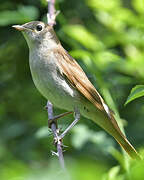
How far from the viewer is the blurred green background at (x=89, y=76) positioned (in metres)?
3.21

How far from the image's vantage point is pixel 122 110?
454 centimetres

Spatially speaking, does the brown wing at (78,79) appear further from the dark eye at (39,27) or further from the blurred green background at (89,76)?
the dark eye at (39,27)

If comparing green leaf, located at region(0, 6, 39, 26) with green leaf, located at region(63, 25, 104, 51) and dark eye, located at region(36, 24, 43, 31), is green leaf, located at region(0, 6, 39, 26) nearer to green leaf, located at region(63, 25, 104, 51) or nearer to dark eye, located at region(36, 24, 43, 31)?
dark eye, located at region(36, 24, 43, 31)

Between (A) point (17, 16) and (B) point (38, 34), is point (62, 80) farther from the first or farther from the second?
(A) point (17, 16)

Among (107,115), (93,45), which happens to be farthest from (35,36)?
(107,115)

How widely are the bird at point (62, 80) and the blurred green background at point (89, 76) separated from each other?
109 mm

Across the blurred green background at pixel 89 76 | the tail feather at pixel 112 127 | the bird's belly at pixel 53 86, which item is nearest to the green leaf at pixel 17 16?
the blurred green background at pixel 89 76

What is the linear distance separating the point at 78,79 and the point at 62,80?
0.16 meters

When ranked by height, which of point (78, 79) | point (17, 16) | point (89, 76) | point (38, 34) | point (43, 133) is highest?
point (17, 16)

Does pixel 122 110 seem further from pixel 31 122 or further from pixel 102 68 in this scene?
pixel 102 68

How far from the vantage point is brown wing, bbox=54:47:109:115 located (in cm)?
388

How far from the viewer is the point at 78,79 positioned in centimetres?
390

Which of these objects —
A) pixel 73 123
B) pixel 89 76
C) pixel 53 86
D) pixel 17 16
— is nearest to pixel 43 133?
pixel 73 123

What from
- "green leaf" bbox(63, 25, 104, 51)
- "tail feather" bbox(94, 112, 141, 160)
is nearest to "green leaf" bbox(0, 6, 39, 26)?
"green leaf" bbox(63, 25, 104, 51)
